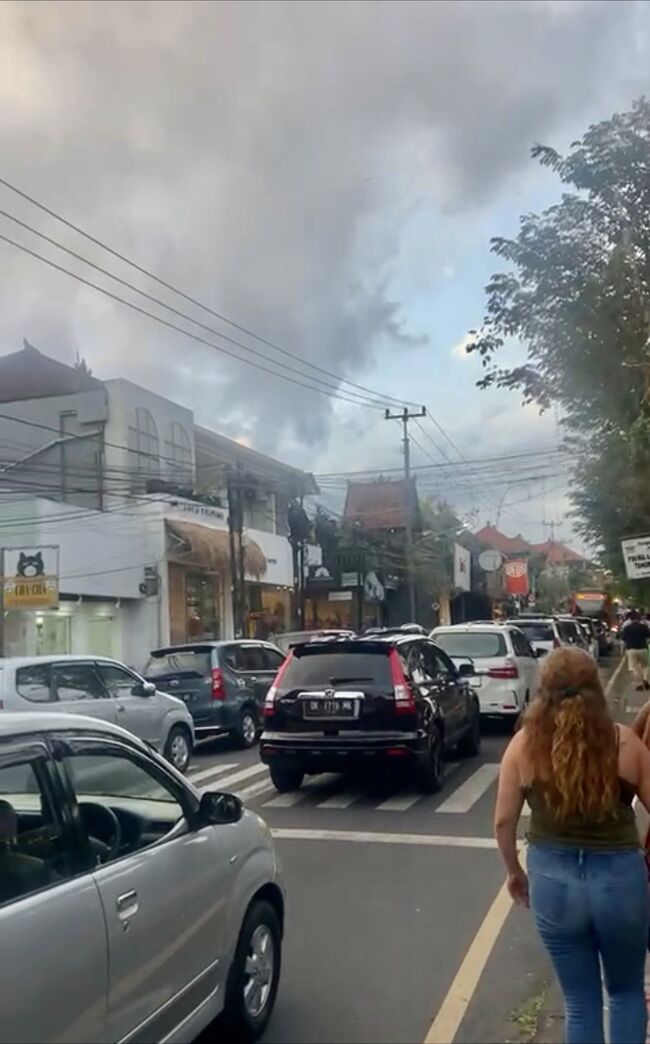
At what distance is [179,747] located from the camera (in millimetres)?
13969

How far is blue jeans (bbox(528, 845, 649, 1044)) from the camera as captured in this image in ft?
11.6

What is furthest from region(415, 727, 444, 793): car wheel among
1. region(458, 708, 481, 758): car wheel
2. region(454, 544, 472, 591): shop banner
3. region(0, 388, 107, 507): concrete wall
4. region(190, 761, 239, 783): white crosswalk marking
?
region(454, 544, 472, 591): shop banner

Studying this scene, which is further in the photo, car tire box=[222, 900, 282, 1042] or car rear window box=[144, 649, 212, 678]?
car rear window box=[144, 649, 212, 678]

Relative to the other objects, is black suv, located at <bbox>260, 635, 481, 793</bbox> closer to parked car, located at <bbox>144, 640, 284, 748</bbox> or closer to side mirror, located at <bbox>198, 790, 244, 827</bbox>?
parked car, located at <bbox>144, 640, 284, 748</bbox>

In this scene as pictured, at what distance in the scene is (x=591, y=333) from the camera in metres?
15.0

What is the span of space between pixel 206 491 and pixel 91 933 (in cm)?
3469

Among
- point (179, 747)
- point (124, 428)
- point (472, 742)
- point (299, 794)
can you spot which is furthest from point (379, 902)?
point (124, 428)

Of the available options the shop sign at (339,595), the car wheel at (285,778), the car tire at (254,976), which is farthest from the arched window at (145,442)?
the car tire at (254,976)

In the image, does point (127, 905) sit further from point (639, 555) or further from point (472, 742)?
point (639, 555)

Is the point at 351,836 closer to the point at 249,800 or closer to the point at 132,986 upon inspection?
the point at 249,800

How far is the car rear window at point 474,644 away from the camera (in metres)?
16.8

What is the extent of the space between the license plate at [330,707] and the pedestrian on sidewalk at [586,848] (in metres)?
7.06

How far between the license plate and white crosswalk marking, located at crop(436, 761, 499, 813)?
1.27 meters

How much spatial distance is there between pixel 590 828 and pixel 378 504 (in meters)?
52.5
